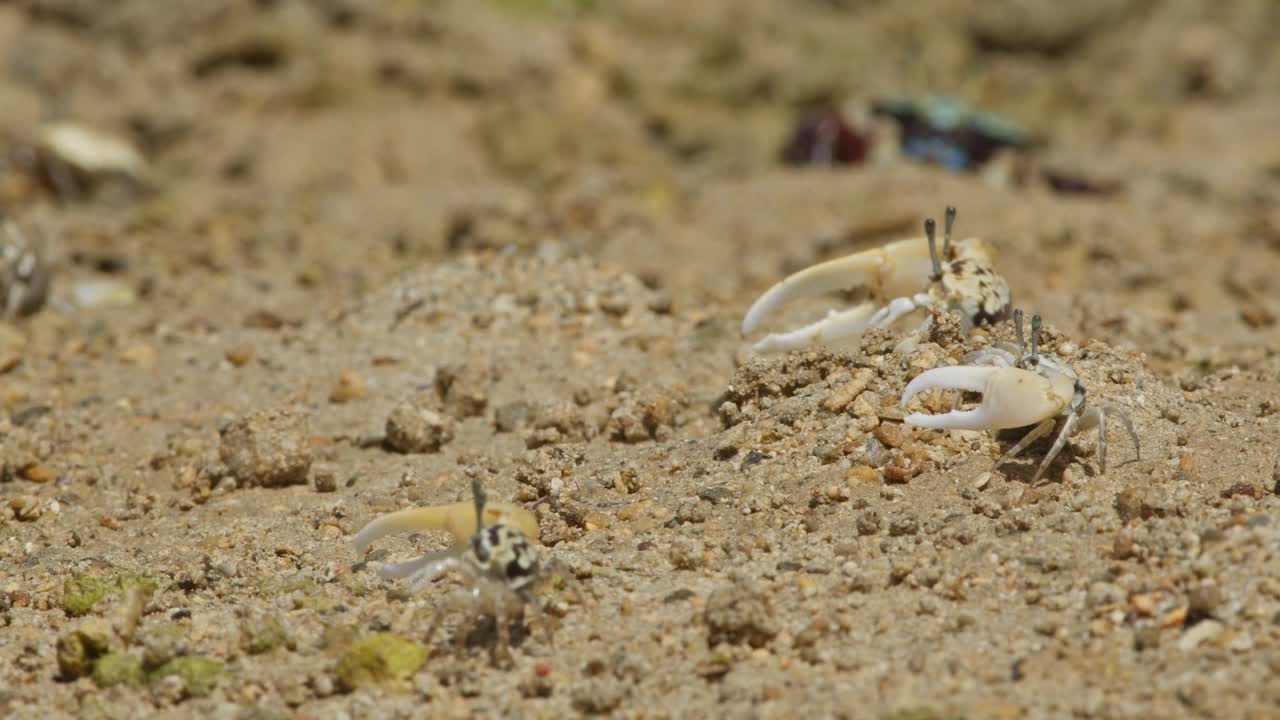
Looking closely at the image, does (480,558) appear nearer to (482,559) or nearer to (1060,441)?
(482,559)

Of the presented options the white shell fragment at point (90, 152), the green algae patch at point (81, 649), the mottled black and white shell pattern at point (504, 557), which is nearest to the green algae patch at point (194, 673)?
the green algae patch at point (81, 649)

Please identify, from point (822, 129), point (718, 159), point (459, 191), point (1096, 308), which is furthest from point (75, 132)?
point (1096, 308)

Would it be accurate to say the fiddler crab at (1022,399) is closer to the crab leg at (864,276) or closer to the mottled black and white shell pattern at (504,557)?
the crab leg at (864,276)

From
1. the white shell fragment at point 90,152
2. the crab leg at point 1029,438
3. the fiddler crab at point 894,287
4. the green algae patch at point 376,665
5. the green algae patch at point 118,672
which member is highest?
the fiddler crab at point 894,287

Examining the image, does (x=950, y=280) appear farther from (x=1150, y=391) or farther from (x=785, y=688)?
(x=785, y=688)

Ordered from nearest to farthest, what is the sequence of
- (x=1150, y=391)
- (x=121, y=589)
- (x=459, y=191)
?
(x=121, y=589)
(x=1150, y=391)
(x=459, y=191)

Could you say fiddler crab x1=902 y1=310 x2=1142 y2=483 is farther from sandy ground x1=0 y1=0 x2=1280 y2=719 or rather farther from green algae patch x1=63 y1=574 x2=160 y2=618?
green algae patch x1=63 y1=574 x2=160 y2=618

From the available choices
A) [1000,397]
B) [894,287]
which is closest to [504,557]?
[1000,397]
